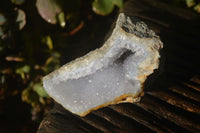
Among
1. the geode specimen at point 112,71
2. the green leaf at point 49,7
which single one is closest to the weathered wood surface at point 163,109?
the geode specimen at point 112,71

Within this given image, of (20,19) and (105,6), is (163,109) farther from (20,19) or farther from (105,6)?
(20,19)

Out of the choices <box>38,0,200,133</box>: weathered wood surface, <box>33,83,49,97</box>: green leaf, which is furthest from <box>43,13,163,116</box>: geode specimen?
<box>33,83,49,97</box>: green leaf

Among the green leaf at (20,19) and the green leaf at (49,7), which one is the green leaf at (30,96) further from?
the green leaf at (49,7)

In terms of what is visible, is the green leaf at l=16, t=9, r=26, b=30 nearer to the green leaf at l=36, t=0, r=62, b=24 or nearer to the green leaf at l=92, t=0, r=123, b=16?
the green leaf at l=36, t=0, r=62, b=24

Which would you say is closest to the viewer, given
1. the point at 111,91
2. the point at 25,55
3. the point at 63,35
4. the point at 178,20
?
the point at 111,91

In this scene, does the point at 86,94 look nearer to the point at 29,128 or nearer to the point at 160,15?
the point at 160,15

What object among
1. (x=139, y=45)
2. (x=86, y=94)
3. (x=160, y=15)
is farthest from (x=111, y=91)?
(x=160, y=15)
